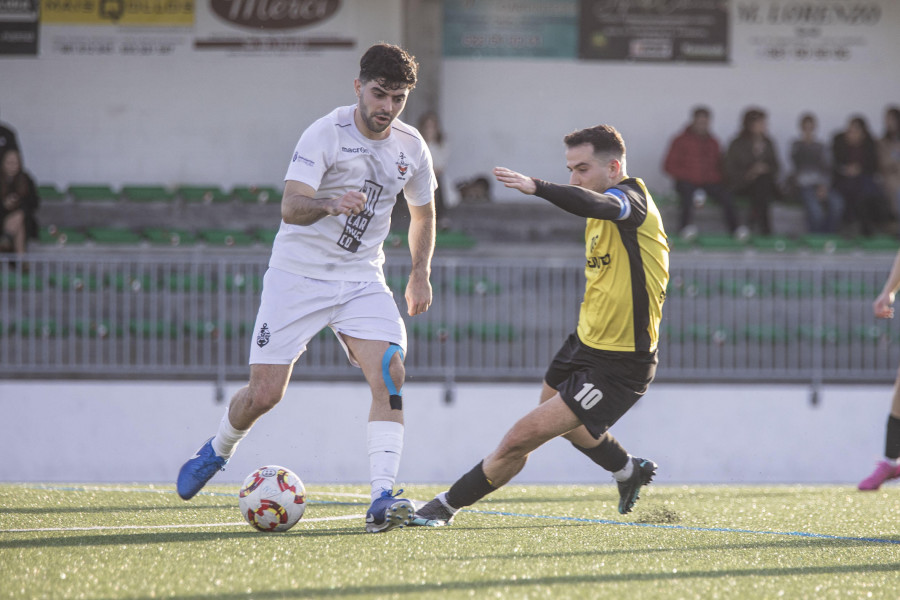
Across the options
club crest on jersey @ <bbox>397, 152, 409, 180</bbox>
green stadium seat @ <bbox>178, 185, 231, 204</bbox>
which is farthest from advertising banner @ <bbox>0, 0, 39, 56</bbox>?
club crest on jersey @ <bbox>397, 152, 409, 180</bbox>

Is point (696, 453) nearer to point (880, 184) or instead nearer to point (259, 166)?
point (880, 184)

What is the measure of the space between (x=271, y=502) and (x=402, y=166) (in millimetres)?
1598

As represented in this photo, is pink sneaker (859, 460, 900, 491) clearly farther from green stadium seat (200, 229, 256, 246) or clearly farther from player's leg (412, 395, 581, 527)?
green stadium seat (200, 229, 256, 246)

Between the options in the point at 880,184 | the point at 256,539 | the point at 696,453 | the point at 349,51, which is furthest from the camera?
the point at 349,51

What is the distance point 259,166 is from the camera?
16656 millimetres

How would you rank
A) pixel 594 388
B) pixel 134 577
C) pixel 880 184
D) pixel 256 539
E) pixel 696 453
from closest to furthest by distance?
1. pixel 134 577
2. pixel 256 539
3. pixel 594 388
4. pixel 696 453
5. pixel 880 184

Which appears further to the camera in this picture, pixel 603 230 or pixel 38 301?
pixel 38 301

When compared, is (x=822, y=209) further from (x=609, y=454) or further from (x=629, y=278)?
(x=629, y=278)

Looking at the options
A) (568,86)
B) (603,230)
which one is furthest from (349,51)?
(603,230)

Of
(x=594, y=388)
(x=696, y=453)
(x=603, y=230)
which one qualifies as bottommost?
(x=696, y=453)

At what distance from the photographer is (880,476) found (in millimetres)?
7848

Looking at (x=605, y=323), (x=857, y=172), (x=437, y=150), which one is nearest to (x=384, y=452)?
(x=605, y=323)

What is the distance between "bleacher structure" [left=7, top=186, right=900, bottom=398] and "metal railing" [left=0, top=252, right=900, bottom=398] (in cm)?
2

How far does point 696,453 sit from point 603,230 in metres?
6.92
